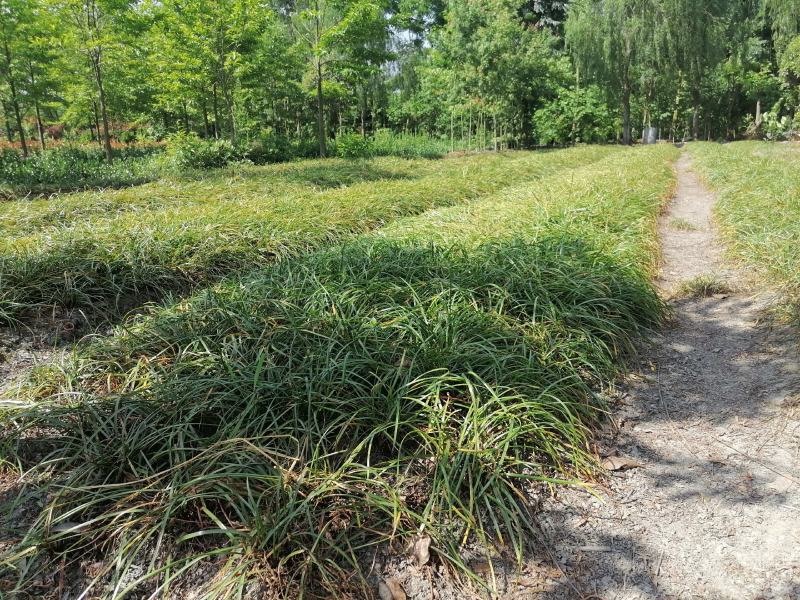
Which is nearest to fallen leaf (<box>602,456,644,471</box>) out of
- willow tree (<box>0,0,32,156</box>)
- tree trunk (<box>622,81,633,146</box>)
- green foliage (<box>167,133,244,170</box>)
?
green foliage (<box>167,133,244,170</box>)

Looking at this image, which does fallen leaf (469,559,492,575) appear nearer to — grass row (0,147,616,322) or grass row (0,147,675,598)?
grass row (0,147,675,598)

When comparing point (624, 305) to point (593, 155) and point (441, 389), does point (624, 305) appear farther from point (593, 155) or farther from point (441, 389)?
point (593, 155)

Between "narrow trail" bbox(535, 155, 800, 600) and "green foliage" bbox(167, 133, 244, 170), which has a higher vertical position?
"green foliage" bbox(167, 133, 244, 170)

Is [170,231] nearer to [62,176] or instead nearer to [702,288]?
[702,288]

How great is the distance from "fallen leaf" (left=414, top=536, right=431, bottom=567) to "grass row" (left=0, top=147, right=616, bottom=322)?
2887mm

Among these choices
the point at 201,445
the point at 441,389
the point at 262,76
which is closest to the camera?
the point at 201,445

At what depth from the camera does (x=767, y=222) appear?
5.07 meters

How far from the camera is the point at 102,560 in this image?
1.51m

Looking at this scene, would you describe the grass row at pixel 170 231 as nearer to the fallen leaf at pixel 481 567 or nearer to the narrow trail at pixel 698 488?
the fallen leaf at pixel 481 567

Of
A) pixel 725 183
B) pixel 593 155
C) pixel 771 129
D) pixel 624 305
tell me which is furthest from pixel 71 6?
pixel 771 129

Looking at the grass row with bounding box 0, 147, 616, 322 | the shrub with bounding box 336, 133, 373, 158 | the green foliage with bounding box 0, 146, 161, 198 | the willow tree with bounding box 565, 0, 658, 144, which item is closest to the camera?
the grass row with bounding box 0, 147, 616, 322

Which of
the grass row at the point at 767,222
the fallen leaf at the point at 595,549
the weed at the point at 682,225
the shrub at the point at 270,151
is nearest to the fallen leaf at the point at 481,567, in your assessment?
the fallen leaf at the point at 595,549

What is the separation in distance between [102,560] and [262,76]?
15.4m

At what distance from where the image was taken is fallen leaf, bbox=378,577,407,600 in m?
1.45
